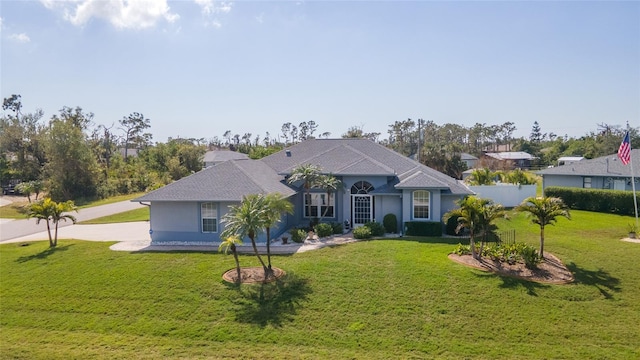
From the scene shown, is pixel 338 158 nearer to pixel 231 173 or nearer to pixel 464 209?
pixel 231 173

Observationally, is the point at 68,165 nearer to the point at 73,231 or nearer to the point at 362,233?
the point at 73,231

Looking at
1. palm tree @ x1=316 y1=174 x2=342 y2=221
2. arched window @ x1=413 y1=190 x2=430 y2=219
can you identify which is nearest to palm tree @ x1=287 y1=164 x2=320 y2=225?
palm tree @ x1=316 y1=174 x2=342 y2=221

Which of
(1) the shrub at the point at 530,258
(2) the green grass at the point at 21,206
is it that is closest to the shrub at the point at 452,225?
(1) the shrub at the point at 530,258

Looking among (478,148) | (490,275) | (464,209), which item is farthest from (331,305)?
(478,148)

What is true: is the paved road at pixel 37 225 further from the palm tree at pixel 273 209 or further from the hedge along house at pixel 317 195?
the palm tree at pixel 273 209

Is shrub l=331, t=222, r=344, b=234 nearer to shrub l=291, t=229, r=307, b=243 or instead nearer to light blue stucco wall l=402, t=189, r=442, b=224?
shrub l=291, t=229, r=307, b=243
